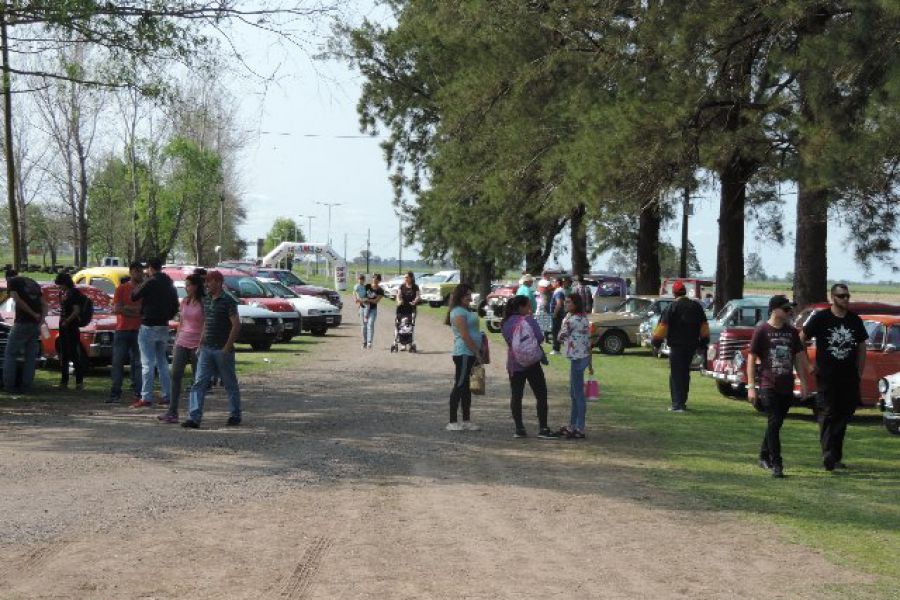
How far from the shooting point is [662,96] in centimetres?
2470

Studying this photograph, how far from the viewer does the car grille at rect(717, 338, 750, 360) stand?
2073cm

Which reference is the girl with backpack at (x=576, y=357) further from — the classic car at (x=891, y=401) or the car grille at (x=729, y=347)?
the car grille at (x=729, y=347)

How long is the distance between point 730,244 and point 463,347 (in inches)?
710

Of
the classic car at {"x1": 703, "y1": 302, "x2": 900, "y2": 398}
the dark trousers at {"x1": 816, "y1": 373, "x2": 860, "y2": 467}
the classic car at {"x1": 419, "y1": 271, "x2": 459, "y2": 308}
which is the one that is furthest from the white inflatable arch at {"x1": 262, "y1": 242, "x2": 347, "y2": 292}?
the dark trousers at {"x1": 816, "y1": 373, "x2": 860, "y2": 467}

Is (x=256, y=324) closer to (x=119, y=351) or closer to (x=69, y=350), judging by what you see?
(x=69, y=350)

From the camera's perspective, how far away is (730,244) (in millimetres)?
31484

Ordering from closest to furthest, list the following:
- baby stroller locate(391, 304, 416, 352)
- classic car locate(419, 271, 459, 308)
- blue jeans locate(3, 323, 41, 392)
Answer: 1. blue jeans locate(3, 323, 41, 392)
2. baby stroller locate(391, 304, 416, 352)
3. classic car locate(419, 271, 459, 308)

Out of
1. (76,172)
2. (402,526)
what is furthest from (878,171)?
(76,172)

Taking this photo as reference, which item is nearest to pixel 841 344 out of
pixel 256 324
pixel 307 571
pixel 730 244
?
pixel 307 571

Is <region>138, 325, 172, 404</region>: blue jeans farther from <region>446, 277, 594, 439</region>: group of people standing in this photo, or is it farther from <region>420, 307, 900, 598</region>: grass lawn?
<region>420, 307, 900, 598</region>: grass lawn

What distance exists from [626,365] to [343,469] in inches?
694

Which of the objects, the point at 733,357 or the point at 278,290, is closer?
the point at 733,357

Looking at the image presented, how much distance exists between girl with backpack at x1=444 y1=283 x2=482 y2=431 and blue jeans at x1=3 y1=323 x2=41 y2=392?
6.73 meters

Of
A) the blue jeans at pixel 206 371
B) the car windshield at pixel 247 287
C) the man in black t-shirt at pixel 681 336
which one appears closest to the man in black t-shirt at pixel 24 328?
the blue jeans at pixel 206 371
